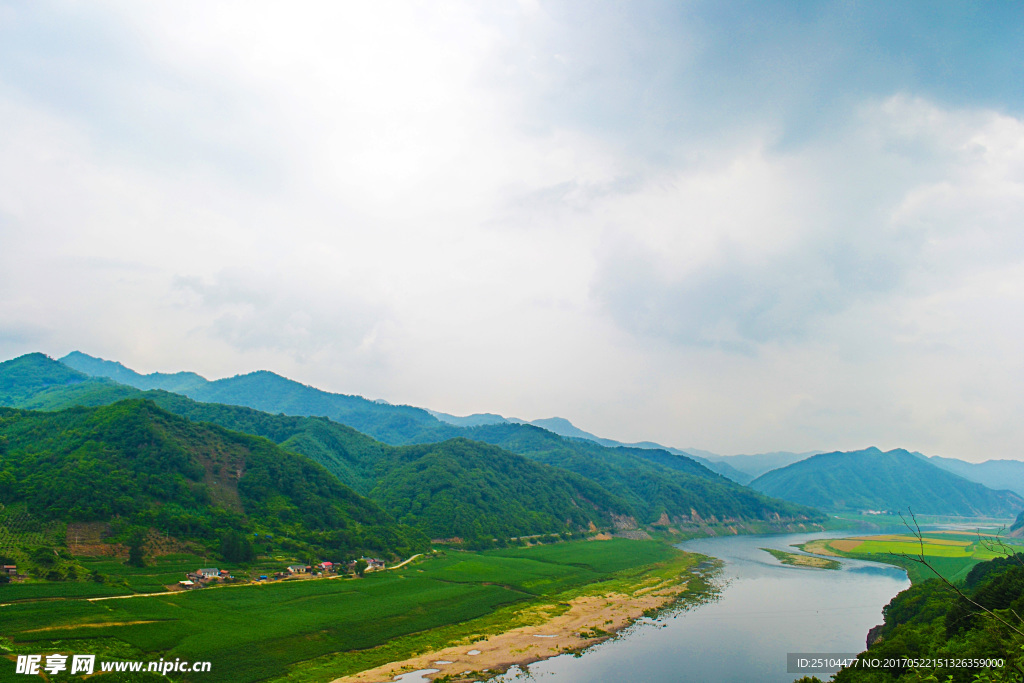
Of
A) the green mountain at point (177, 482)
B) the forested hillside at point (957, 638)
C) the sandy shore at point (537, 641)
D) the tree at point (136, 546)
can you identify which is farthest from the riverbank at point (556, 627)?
the green mountain at point (177, 482)

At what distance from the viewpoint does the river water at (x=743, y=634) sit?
43844 millimetres

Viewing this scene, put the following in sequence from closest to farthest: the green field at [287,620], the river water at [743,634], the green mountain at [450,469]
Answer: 1. the green field at [287,620]
2. the river water at [743,634]
3. the green mountain at [450,469]

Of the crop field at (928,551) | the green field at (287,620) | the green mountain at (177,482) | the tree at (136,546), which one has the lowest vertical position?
the crop field at (928,551)

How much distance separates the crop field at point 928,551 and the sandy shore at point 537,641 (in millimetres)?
56613

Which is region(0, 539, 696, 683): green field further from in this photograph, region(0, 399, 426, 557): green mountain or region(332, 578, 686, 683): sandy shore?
region(0, 399, 426, 557): green mountain

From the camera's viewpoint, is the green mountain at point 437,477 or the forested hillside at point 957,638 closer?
the forested hillside at point 957,638

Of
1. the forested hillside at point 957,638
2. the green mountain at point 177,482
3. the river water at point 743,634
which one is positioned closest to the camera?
the forested hillside at point 957,638

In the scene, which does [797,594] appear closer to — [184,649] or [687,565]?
[687,565]

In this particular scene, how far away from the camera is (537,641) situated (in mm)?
51250

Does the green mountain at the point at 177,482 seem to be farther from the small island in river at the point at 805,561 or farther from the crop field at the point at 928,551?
the crop field at the point at 928,551

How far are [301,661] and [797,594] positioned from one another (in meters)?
68.4

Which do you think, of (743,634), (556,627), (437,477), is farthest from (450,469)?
(743,634)

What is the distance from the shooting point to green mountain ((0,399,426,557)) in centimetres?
6600

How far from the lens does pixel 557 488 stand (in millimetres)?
158000
